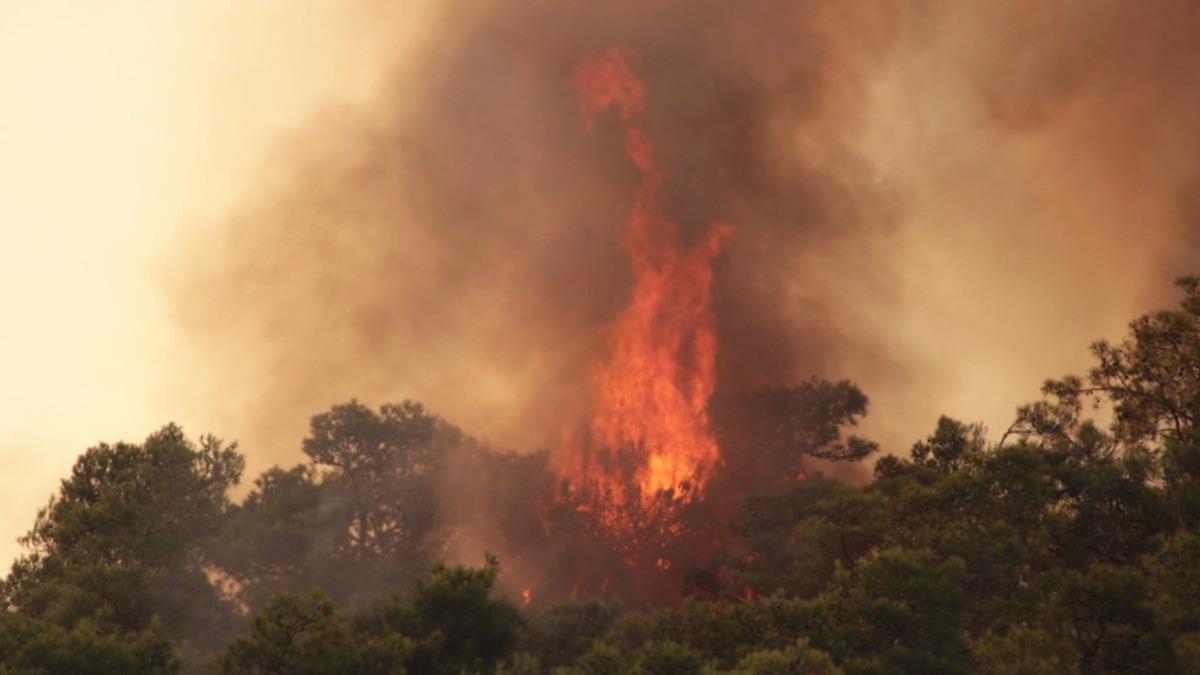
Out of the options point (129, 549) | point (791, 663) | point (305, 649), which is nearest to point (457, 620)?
point (305, 649)

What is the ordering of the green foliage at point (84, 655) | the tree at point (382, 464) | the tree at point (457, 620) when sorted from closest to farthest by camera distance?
the green foliage at point (84, 655), the tree at point (457, 620), the tree at point (382, 464)

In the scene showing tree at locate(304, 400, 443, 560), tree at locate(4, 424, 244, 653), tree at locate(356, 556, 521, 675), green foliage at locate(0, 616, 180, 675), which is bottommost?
green foliage at locate(0, 616, 180, 675)

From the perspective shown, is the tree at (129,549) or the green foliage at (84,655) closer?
the green foliage at (84,655)

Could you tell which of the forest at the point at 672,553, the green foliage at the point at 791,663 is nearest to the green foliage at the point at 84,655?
the forest at the point at 672,553

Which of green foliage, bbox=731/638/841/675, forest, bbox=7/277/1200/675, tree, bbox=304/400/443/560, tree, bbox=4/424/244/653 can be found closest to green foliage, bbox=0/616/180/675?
forest, bbox=7/277/1200/675

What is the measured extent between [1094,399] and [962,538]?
16.4 meters

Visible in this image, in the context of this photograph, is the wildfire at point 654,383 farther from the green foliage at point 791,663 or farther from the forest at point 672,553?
the green foliage at point 791,663

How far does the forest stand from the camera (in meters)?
31.9

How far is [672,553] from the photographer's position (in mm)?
66500

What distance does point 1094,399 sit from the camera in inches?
1938

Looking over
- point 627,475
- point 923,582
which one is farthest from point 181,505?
point 923,582

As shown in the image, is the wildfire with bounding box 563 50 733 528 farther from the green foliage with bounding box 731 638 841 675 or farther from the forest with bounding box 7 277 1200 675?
the green foliage with bounding box 731 638 841 675

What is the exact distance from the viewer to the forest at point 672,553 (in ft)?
105

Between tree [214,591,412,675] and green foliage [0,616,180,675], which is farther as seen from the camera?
tree [214,591,412,675]
